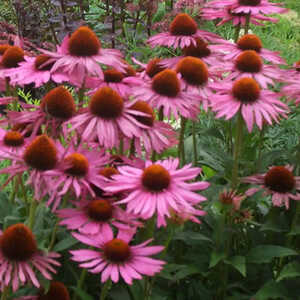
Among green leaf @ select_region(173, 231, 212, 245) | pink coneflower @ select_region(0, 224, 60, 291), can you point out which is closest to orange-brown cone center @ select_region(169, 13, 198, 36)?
green leaf @ select_region(173, 231, 212, 245)

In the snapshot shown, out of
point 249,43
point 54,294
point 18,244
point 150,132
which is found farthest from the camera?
point 249,43

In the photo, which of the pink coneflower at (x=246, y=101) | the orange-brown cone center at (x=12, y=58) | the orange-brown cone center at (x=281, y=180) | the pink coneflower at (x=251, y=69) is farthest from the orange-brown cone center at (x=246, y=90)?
the orange-brown cone center at (x=12, y=58)

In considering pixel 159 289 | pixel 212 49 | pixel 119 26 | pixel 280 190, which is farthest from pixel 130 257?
pixel 119 26

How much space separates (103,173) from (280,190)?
49 cm

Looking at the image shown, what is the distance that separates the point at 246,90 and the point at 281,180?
0.86 ft

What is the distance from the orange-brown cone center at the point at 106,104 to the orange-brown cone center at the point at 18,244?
0.29 metres

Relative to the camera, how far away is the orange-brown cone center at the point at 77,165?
1.01 m

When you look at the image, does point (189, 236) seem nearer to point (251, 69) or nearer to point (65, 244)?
point (65, 244)

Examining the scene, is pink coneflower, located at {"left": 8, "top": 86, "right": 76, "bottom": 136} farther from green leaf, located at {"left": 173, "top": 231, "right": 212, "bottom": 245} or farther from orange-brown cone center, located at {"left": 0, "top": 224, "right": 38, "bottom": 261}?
green leaf, located at {"left": 173, "top": 231, "right": 212, "bottom": 245}

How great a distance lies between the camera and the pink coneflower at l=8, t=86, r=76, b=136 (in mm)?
1124

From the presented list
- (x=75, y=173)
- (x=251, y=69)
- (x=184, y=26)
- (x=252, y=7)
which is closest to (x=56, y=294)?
(x=75, y=173)

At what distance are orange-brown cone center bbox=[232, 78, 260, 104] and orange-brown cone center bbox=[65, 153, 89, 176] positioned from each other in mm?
→ 407

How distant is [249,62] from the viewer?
4.40ft

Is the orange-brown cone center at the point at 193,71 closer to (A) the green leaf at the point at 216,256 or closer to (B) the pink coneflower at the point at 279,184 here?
(B) the pink coneflower at the point at 279,184
